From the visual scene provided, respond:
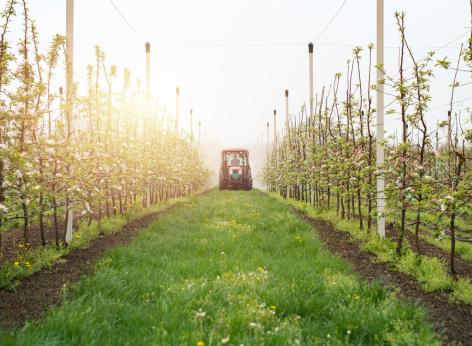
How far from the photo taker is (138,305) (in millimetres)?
4777

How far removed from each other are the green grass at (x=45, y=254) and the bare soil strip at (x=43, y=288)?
0.10 meters

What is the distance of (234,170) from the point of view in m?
33.5

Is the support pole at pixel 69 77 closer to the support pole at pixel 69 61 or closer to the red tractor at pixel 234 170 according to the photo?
the support pole at pixel 69 61

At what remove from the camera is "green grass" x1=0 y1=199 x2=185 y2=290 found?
5.70 meters

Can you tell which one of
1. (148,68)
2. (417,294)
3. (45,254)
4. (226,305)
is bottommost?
(417,294)

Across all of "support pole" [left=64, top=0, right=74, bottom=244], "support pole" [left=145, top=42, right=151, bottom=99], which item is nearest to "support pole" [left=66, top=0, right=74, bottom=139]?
"support pole" [left=64, top=0, right=74, bottom=244]

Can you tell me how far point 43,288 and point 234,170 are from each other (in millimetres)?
28191

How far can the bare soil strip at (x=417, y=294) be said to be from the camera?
419cm

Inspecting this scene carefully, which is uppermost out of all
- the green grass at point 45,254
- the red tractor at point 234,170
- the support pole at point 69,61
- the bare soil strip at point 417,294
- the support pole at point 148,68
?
the support pole at point 148,68

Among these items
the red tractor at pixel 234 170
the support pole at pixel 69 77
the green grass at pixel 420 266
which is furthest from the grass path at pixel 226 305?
the red tractor at pixel 234 170

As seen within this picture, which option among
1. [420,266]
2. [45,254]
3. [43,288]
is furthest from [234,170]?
[43,288]

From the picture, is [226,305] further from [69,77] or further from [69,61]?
[69,61]

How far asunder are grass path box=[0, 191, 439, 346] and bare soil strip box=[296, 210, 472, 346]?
30cm

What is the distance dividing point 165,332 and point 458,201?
397cm
